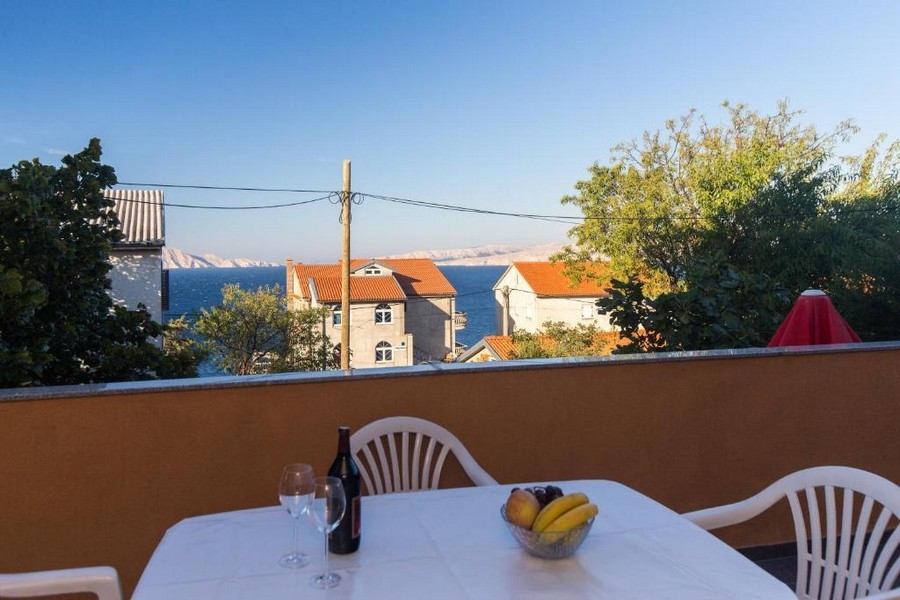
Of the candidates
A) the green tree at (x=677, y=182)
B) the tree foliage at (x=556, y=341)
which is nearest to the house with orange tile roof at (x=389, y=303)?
the tree foliage at (x=556, y=341)

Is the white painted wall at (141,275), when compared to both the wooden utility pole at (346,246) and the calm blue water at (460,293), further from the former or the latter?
the calm blue water at (460,293)

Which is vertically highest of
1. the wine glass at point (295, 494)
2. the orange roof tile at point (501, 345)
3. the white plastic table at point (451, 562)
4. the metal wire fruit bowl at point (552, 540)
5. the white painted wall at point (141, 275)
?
the white painted wall at point (141, 275)

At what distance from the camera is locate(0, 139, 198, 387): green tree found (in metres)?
3.02

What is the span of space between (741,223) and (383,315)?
1520 centimetres

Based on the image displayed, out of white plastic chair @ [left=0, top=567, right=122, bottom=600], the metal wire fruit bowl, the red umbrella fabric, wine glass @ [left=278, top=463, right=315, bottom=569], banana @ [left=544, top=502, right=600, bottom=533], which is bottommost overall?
white plastic chair @ [left=0, top=567, right=122, bottom=600]

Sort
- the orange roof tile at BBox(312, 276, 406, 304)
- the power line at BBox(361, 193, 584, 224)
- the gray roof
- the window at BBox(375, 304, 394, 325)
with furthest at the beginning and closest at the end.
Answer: the window at BBox(375, 304, 394, 325), the orange roof tile at BBox(312, 276, 406, 304), the power line at BBox(361, 193, 584, 224), the gray roof

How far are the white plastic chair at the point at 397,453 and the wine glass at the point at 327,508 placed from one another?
0.79 metres

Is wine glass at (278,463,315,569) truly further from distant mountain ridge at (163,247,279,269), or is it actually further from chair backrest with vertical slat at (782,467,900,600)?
distant mountain ridge at (163,247,279,269)

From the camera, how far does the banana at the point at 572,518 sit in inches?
49.4

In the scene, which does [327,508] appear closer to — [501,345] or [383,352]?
[501,345]

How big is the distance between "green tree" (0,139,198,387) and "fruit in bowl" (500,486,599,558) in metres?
2.40

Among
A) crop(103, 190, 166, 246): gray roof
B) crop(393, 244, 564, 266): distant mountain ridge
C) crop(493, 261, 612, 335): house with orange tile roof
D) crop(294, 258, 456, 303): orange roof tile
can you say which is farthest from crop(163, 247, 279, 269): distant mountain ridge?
crop(103, 190, 166, 246): gray roof

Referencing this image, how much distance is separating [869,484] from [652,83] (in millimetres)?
18170

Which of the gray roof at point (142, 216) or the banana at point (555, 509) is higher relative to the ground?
the gray roof at point (142, 216)
